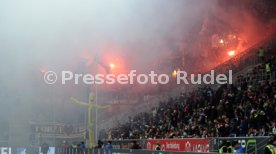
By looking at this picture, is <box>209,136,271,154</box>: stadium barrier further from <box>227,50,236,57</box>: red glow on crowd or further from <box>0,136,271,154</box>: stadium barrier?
<box>227,50,236,57</box>: red glow on crowd

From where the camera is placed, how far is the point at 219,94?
60.8ft

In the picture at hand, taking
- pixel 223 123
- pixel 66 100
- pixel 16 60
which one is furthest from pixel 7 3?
pixel 223 123

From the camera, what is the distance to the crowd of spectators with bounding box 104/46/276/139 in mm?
14266

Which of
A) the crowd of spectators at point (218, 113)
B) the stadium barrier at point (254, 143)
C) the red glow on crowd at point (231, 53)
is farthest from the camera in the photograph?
the red glow on crowd at point (231, 53)

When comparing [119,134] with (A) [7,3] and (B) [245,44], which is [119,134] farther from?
(A) [7,3]

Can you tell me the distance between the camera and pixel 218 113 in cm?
1730

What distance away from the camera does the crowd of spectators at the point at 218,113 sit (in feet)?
46.8
